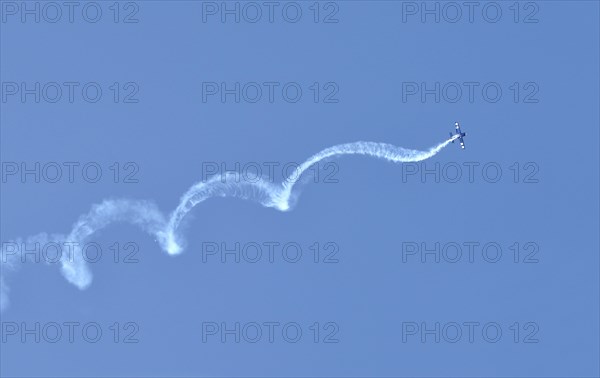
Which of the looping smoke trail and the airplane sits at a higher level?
the airplane

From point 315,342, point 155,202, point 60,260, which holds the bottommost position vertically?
point 315,342

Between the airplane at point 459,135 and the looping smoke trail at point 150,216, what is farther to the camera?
the airplane at point 459,135

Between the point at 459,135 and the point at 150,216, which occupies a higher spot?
the point at 459,135

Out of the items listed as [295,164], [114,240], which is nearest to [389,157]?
[295,164]

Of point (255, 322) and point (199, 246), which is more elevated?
point (199, 246)

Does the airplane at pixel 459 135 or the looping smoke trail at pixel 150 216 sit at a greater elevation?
the airplane at pixel 459 135

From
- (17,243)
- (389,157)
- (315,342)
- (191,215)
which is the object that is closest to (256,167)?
(191,215)

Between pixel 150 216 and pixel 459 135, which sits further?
pixel 459 135

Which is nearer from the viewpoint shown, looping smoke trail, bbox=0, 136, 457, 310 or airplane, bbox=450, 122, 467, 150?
looping smoke trail, bbox=0, 136, 457, 310

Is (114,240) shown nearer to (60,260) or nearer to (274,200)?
(60,260)
